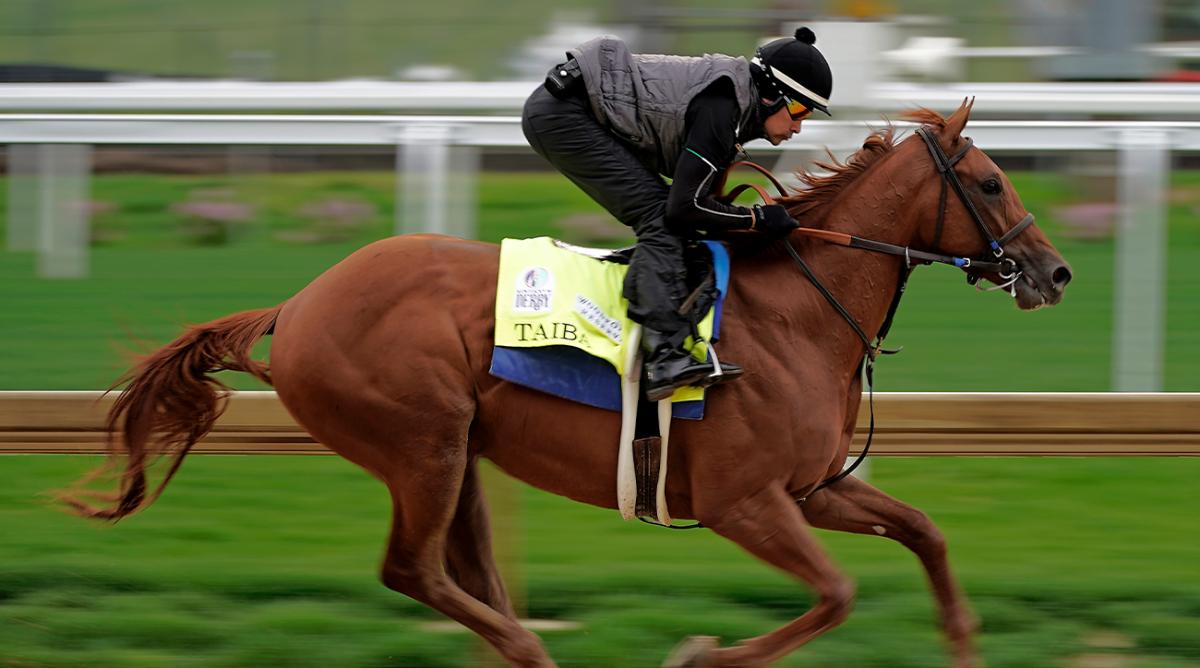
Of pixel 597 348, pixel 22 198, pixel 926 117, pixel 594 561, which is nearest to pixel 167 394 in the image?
pixel 597 348

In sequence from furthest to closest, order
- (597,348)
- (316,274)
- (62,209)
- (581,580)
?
(316,274), (62,209), (581,580), (597,348)

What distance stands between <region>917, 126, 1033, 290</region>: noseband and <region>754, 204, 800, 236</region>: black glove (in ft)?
1.46

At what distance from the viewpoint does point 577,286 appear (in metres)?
4.40

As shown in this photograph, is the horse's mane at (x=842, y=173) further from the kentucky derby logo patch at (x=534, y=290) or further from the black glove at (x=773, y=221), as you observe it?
the kentucky derby logo patch at (x=534, y=290)

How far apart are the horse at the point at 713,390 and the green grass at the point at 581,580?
1.44ft

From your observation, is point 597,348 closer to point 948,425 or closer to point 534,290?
point 534,290

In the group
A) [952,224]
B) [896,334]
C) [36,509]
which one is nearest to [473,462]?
[952,224]

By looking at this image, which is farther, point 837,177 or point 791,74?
point 837,177

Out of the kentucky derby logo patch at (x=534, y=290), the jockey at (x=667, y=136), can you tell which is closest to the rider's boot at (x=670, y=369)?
the jockey at (x=667, y=136)

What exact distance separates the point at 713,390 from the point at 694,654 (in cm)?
73

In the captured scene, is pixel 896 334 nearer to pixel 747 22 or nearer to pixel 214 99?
pixel 747 22

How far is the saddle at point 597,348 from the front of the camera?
4.33 m

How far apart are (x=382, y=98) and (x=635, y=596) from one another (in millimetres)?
3315

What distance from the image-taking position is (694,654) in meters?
4.36
